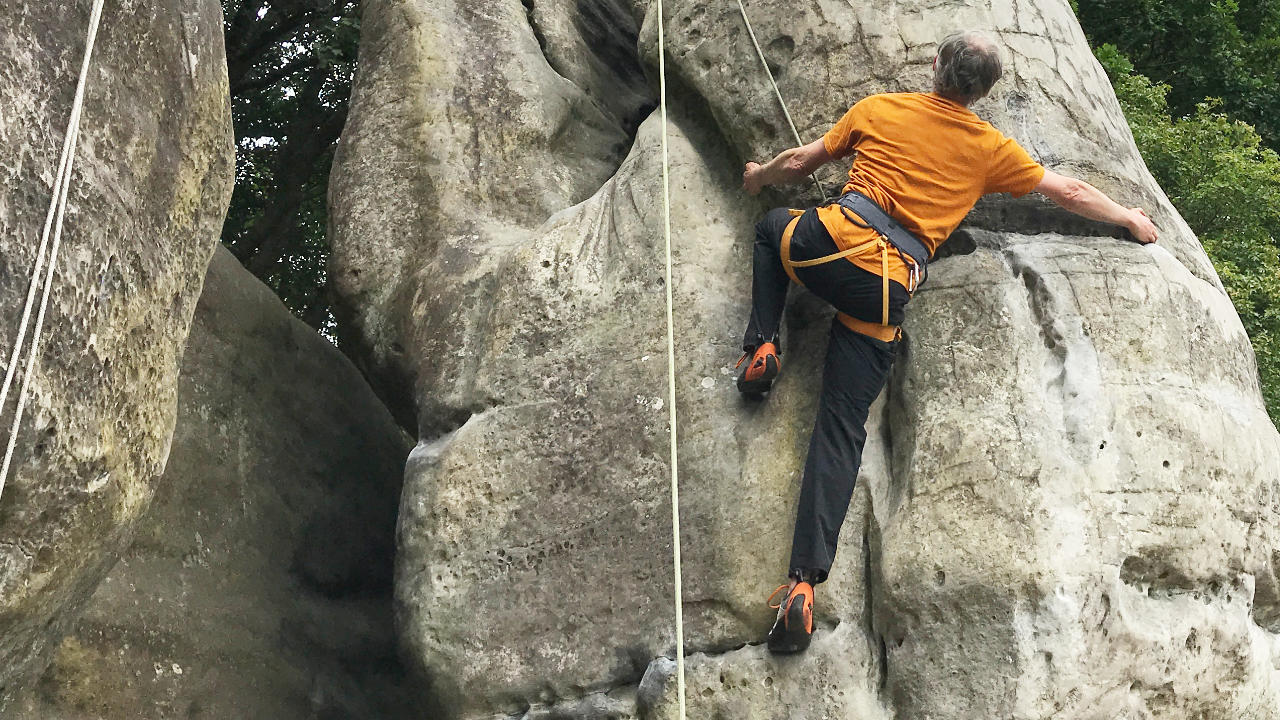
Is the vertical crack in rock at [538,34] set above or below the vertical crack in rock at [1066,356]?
above

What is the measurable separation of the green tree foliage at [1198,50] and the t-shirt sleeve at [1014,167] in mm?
7954

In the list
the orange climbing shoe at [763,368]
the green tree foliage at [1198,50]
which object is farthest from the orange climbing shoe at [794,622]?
the green tree foliage at [1198,50]

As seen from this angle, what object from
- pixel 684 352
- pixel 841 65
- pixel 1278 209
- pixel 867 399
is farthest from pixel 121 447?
pixel 1278 209

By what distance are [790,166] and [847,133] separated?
0.26m

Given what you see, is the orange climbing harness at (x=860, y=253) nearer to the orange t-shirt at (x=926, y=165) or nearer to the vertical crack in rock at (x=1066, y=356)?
the orange t-shirt at (x=926, y=165)

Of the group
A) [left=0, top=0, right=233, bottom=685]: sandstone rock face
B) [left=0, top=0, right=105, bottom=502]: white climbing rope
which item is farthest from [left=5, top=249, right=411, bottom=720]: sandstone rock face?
[left=0, top=0, right=105, bottom=502]: white climbing rope

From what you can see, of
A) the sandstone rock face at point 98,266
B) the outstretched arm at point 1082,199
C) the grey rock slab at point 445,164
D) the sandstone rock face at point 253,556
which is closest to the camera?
the sandstone rock face at point 98,266

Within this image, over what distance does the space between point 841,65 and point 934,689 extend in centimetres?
234

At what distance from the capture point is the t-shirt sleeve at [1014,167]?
15.6 ft

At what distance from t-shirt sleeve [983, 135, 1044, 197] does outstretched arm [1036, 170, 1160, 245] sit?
46 millimetres

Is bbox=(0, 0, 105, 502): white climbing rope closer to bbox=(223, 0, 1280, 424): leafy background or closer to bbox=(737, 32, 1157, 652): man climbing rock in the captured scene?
bbox=(737, 32, 1157, 652): man climbing rock

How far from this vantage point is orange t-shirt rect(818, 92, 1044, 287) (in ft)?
15.6

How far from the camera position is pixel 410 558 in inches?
217

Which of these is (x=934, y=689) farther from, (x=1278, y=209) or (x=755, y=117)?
(x=1278, y=209)
